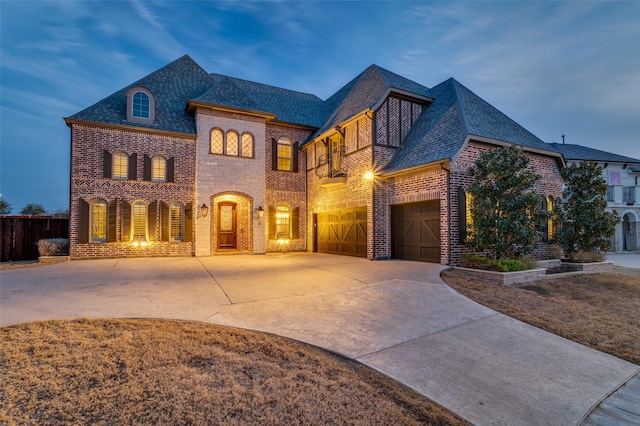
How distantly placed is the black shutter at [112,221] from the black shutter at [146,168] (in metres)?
1.65

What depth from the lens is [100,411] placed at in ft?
7.78

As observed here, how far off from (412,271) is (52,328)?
26.5ft

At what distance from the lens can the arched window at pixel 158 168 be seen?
14.0m

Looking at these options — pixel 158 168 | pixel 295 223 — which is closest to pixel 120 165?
pixel 158 168

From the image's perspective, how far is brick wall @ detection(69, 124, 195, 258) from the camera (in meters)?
12.7

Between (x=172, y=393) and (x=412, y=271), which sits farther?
(x=412, y=271)

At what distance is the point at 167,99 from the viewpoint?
596 inches

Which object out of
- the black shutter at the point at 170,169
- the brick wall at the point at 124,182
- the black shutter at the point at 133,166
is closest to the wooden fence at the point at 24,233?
the brick wall at the point at 124,182

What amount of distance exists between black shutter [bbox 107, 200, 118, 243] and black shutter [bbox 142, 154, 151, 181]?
1.65 m

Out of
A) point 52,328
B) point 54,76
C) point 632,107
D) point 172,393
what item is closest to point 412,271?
point 172,393

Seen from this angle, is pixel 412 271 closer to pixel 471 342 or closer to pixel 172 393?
pixel 471 342

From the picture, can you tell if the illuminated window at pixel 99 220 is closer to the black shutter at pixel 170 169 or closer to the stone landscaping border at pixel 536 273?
the black shutter at pixel 170 169

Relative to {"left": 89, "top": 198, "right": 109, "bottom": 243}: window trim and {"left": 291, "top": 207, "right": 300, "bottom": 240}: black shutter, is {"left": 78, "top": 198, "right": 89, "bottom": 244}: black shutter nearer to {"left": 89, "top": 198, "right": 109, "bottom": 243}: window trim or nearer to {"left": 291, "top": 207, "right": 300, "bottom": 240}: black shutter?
{"left": 89, "top": 198, "right": 109, "bottom": 243}: window trim

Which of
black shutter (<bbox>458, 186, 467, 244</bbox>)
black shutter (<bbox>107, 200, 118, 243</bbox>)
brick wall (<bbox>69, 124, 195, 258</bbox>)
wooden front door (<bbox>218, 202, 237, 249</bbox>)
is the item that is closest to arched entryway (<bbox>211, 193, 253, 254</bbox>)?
wooden front door (<bbox>218, 202, 237, 249</bbox>)
